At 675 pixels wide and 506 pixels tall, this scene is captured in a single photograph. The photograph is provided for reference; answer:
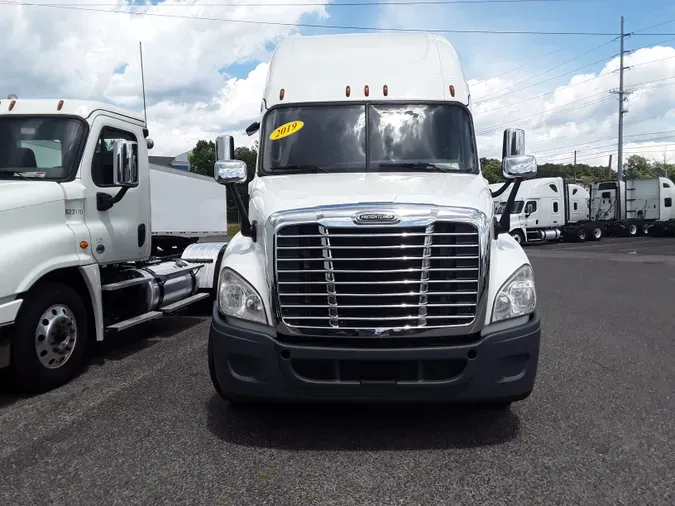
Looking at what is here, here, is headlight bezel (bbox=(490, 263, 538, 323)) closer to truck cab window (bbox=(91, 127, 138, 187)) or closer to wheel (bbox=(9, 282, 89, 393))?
wheel (bbox=(9, 282, 89, 393))

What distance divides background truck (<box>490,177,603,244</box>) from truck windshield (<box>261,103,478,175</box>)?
25525 mm

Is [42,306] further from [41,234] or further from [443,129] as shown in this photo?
[443,129]

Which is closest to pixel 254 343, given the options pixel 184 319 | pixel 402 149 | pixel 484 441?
pixel 484 441

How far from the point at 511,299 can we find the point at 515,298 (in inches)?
1.4

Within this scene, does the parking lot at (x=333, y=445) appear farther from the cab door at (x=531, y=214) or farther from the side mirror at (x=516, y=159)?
the cab door at (x=531, y=214)

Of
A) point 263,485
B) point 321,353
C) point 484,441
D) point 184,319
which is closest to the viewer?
point 263,485

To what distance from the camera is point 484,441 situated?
165 inches

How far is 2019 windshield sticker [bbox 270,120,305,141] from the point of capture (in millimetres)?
5473

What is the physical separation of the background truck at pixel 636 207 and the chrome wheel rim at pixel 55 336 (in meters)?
36.0

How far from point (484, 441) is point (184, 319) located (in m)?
5.97

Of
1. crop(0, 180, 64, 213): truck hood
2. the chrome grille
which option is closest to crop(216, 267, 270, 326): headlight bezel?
the chrome grille

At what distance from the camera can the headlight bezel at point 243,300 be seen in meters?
4.06

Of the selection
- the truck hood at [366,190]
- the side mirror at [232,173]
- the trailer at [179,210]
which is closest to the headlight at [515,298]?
the truck hood at [366,190]

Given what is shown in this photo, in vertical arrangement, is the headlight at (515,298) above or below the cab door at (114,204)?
below
